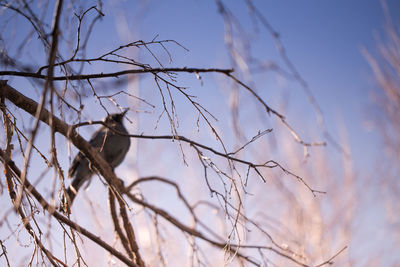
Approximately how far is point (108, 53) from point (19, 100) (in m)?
0.48

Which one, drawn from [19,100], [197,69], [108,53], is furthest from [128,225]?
[197,69]

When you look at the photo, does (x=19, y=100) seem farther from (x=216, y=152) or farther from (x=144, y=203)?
(x=144, y=203)

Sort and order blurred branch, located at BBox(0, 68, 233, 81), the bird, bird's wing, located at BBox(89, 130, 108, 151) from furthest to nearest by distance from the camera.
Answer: bird's wing, located at BBox(89, 130, 108, 151)
the bird
blurred branch, located at BBox(0, 68, 233, 81)

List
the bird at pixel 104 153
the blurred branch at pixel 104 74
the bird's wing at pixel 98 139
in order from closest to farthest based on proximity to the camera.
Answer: the blurred branch at pixel 104 74, the bird at pixel 104 153, the bird's wing at pixel 98 139

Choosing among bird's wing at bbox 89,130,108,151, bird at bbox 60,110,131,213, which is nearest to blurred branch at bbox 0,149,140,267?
bird at bbox 60,110,131,213

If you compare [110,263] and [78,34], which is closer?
[78,34]

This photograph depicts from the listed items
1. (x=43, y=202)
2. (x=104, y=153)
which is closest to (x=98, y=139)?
(x=104, y=153)

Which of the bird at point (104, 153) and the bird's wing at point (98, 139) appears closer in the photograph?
the bird at point (104, 153)

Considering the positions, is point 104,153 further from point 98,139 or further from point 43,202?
point 43,202

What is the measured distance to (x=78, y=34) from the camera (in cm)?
124

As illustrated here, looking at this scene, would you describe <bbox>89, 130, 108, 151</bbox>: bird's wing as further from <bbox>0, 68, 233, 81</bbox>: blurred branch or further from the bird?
<bbox>0, 68, 233, 81</bbox>: blurred branch

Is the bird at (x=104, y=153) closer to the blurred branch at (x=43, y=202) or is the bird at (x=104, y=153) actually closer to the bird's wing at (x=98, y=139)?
the bird's wing at (x=98, y=139)

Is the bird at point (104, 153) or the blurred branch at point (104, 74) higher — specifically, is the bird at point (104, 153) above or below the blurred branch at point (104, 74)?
above

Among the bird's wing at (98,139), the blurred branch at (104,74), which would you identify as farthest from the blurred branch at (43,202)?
the bird's wing at (98,139)
